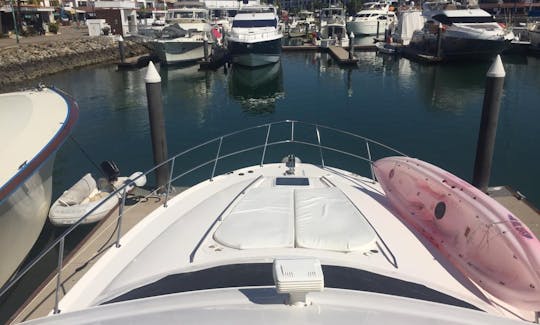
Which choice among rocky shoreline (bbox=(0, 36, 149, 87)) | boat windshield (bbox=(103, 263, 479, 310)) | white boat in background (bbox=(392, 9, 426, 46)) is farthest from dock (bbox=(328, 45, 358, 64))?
boat windshield (bbox=(103, 263, 479, 310))

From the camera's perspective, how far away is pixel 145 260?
408 cm

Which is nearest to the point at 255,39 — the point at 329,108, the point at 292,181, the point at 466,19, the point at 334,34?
the point at 329,108

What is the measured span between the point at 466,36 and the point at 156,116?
101 feet

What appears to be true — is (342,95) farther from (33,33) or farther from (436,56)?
(33,33)

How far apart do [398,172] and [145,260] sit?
334 centimetres

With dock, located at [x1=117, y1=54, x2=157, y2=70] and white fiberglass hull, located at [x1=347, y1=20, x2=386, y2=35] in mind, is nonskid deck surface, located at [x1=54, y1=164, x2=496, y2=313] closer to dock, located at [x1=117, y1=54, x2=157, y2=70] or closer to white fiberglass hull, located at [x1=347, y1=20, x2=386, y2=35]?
dock, located at [x1=117, y1=54, x2=157, y2=70]

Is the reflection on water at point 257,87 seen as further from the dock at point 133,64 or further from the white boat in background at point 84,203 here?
the white boat in background at point 84,203

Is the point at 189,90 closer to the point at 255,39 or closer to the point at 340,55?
the point at 255,39

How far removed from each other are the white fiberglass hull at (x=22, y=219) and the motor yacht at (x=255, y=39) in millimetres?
24689

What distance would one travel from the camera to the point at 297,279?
8.57 ft

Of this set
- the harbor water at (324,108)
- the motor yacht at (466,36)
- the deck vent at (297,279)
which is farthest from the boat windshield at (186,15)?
the deck vent at (297,279)

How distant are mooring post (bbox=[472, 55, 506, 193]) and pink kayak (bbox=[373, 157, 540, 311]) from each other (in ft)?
12.8

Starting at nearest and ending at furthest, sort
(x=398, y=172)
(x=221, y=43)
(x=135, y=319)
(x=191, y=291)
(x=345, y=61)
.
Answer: (x=135, y=319)
(x=191, y=291)
(x=398, y=172)
(x=345, y=61)
(x=221, y=43)

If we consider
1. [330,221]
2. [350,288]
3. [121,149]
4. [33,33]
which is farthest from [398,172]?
[33,33]
